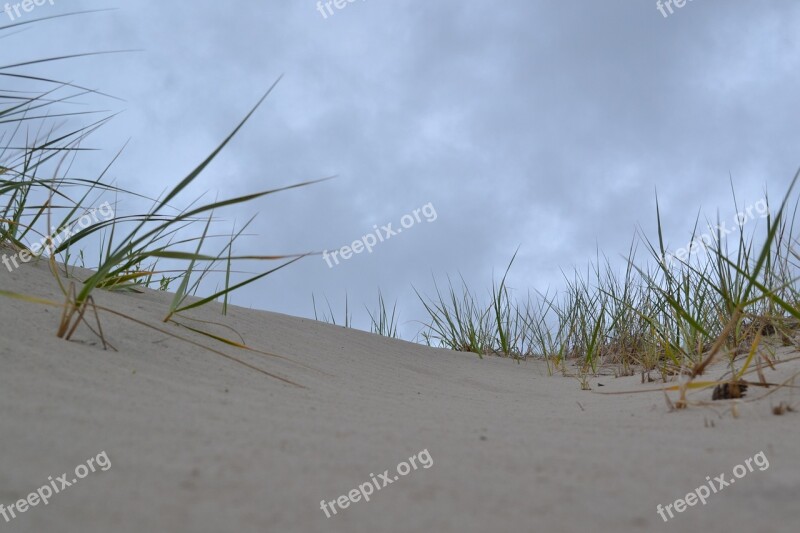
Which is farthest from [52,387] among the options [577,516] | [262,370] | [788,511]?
[788,511]

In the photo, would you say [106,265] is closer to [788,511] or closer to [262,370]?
[262,370]

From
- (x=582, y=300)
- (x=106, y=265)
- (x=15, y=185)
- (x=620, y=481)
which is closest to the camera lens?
(x=620, y=481)

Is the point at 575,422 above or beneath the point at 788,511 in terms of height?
above

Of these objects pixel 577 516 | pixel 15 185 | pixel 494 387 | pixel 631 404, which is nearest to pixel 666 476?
pixel 577 516

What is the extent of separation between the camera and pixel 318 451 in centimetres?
113

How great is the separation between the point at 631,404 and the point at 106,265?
1.67 m

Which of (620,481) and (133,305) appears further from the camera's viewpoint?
Result: (133,305)

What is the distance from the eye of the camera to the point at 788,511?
0.94 m

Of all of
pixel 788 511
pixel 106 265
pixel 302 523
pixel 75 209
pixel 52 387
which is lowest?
pixel 788 511

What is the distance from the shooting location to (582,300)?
448cm

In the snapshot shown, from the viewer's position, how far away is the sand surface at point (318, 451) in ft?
2.89

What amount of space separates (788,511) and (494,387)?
2042mm

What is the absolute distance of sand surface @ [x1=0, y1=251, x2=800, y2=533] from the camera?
88 cm

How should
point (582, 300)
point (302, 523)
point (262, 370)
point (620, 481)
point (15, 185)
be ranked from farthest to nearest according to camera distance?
point (582, 300), point (15, 185), point (262, 370), point (620, 481), point (302, 523)
